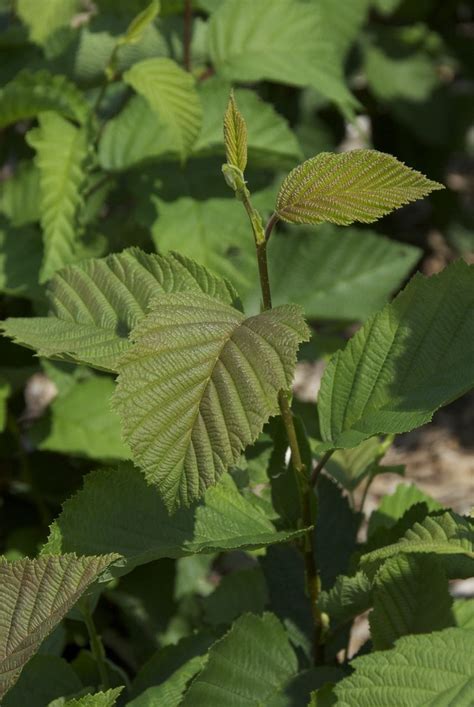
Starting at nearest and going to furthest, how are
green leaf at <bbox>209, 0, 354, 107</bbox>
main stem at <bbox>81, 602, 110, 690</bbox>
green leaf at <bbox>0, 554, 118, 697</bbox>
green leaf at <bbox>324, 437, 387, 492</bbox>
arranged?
green leaf at <bbox>0, 554, 118, 697</bbox>, main stem at <bbox>81, 602, 110, 690</bbox>, green leaf at <bbox>324, 437, 387, 492</bbox>, green leaf at <bbox>209, 0, 354, 107</bbox>

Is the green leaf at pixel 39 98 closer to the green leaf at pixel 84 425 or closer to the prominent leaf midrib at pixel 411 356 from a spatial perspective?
the green leaf at pixel 84 425

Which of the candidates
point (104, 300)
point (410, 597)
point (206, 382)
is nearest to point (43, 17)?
point (104, 300)

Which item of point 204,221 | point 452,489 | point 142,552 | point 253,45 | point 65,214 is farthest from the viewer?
point 452,489

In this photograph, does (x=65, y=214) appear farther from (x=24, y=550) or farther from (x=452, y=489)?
(x=452, y=489)

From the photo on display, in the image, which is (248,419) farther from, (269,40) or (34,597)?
(269,40)

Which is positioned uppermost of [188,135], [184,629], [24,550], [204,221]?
[188,135]

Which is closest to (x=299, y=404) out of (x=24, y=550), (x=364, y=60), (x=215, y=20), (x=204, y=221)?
(x=204, y=221)

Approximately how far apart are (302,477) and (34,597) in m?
0.27

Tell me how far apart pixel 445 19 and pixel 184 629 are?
2.11 m

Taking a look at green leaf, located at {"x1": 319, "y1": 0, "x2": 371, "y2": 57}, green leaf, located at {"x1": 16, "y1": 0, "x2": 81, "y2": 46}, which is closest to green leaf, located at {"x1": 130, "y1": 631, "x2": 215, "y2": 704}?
green leaf, located at {"x1": 16, "y1": 0, "x2": 81, "y2": 46}

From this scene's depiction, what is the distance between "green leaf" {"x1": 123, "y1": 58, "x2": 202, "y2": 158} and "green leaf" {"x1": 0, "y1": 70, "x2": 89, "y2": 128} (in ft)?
0.33

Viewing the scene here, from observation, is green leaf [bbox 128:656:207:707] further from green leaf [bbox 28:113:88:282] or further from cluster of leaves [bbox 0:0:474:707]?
green leaf [bbox 28:113:88:282]

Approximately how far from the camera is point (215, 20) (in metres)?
1.65

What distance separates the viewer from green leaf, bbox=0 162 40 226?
5.23ft
